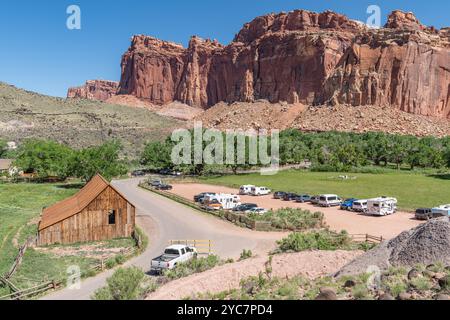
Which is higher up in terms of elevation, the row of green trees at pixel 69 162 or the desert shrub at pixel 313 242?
the row of green trees at pixel 69 162

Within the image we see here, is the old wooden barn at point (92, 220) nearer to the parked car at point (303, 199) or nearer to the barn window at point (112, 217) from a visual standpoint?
the barn window at point (112, 217)

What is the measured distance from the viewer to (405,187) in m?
57.0

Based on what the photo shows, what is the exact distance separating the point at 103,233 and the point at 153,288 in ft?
50.0

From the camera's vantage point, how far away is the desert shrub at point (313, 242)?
918 inches

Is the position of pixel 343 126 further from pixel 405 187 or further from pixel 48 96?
pixel 48 96

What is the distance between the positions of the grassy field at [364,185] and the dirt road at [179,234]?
63.1 ft

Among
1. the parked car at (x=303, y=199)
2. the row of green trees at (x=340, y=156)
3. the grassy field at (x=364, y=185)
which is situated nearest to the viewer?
the parked car at (x=303, y=199)

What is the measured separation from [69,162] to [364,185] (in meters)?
42.4

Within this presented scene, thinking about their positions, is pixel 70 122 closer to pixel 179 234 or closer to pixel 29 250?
pixel 179 234

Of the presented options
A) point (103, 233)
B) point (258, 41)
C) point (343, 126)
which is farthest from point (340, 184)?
point (258, 41)

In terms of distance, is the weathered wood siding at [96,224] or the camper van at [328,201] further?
the camper van at [328,201]

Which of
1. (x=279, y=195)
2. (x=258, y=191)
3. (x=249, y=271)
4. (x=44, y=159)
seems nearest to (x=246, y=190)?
(x=258, y=191)

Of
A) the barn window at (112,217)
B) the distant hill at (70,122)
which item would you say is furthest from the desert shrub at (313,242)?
the distant hill at (70,122)

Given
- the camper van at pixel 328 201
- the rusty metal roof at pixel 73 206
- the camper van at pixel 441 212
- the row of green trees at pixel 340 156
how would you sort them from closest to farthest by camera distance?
the rusty metal roof at pixel 73 206 → the camper van at pixel 441 212 → the camper van at pixel 328 201 → the row of green trees at pixel 340 156
